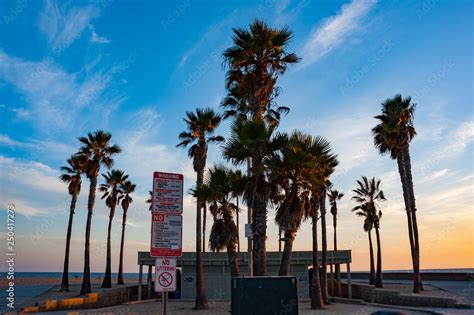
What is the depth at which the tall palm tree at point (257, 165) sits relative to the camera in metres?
17.6

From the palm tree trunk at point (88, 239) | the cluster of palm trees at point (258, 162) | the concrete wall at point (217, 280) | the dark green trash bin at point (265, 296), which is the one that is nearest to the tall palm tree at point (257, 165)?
the cluster of palm trees at point (258, 162)

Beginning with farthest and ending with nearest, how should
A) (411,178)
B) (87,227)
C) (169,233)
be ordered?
(87,227), (411,178), (169,233)

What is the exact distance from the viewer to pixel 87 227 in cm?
3841

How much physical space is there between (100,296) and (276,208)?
18913 mm

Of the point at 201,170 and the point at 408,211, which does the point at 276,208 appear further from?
the point at 408,211

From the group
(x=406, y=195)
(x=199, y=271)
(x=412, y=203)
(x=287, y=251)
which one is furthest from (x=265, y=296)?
(x=406, y=195)

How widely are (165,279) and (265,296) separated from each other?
2837 millimetres

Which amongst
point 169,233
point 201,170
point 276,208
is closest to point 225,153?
point 276,208

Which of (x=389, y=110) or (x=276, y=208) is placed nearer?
(x=276, y=208)

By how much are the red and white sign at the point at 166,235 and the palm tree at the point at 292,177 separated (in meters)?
11.4

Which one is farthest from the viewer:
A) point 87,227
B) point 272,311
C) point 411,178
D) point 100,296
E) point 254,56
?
point 87,227

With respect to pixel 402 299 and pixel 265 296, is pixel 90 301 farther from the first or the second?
pixel 265 296

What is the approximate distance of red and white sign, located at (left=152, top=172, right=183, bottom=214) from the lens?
6.52 metres

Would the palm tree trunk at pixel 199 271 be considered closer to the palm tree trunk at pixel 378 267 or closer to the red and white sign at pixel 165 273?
the palm tree trunk at pixel 378 267
